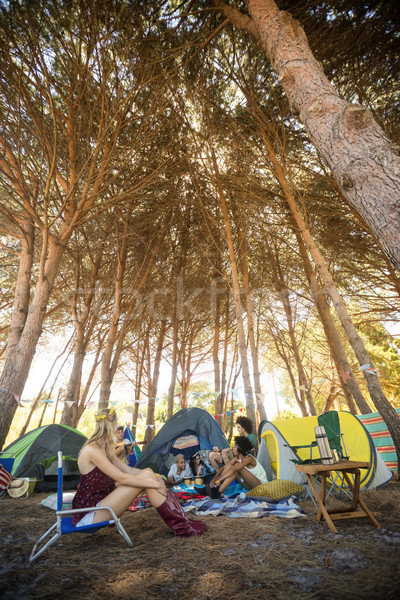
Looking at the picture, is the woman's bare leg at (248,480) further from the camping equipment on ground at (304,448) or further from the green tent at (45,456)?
the green tent at (45,456)

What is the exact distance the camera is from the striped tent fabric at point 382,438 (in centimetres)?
513

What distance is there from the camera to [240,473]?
4074 mm

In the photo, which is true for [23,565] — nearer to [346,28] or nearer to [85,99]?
[85,99]

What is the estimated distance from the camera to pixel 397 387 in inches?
490

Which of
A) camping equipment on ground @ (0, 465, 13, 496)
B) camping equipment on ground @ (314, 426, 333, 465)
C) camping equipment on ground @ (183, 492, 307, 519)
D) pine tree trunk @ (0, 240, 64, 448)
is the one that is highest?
pine tree trunk @ (0, 240, 64, 448)

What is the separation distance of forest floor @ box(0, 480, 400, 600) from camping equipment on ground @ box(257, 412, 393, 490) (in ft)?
3.83

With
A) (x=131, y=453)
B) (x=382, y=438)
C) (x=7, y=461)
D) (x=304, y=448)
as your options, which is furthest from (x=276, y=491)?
(x=7, y=461)

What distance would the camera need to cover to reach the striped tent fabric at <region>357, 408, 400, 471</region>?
16.8 ft

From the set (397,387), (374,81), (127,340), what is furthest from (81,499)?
(397,387)

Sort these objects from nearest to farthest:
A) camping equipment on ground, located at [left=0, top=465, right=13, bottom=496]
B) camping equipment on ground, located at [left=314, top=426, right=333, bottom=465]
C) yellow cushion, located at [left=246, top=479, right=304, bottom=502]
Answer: camping equipment on ground, located at [left=314, top=426, right=333, bottom=465] → yellow cushion, located at [left=246, top=479, right=304, bottom=502] → camping equipment on ground, located at [left=0, top=465, right=13, bottom=496]

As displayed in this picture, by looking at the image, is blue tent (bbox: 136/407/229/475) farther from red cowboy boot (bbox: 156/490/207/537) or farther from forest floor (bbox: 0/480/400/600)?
red cowboy boot (bbox: 156/490/207/537)

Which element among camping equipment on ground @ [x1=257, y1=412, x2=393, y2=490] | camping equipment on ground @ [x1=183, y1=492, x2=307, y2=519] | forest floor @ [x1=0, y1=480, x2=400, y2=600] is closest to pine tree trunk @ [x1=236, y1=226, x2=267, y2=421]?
camping equipment on ground @ [x1=257, y1=412, x2=393, y2=490]

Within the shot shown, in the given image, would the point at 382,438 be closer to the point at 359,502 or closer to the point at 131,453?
the point at 359,502

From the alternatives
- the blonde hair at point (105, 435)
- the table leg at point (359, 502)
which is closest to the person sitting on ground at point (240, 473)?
the table leg at point (359, 502)
